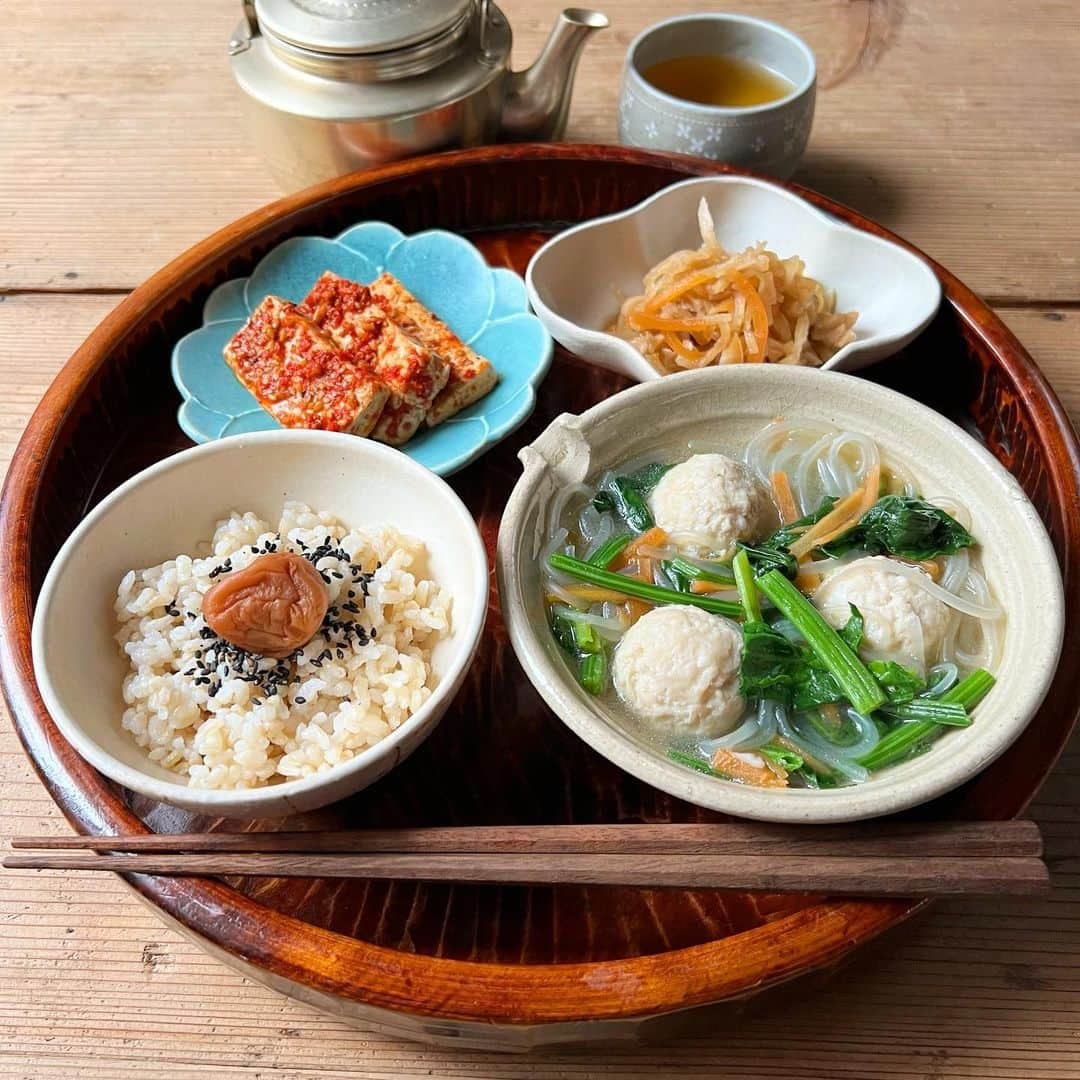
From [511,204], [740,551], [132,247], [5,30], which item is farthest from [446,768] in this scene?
[5,30]

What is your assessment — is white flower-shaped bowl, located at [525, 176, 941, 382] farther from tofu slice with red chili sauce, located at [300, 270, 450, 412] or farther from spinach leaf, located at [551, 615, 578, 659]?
spinach leaf, located at [551, 615, 578, 659]

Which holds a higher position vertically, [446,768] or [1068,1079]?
[446,768]

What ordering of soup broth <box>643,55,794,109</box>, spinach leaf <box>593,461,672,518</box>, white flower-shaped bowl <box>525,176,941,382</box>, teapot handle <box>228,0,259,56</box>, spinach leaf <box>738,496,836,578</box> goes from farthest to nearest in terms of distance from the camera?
1. soup broth <box>643,55,794,109</box>
2. teapot handle <box>228,0,259,56</box>
3. white flower-shaped bowl <box>525,176,941,382</box>
4. spinach leaf <box>593,461,672,518</box>
5. spinach leaf <box>738,496,836,578</box>

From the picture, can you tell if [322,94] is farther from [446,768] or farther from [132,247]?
[446,768]

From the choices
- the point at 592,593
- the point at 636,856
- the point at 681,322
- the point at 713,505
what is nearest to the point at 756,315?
the point at 681,322

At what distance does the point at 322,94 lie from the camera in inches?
98.3

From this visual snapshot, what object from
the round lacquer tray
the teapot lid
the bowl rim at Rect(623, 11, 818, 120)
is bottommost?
the round lacquer tray

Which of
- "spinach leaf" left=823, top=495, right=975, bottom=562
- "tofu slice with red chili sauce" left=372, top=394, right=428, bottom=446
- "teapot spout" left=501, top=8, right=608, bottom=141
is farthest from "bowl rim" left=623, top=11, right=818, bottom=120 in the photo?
"spinach leaf" left=823, top=495, right=975, bottom=562

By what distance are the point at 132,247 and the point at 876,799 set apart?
258 centimetres

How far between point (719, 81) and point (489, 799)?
222cm

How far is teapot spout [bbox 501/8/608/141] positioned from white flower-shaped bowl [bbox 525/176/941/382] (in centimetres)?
53

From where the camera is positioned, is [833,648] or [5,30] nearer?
[833,648]

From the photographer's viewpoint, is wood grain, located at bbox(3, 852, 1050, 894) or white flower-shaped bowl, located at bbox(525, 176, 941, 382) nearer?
wood grain, located at bbox(3, 852, 1050, 894)

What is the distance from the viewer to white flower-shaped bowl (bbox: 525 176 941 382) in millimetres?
2227
